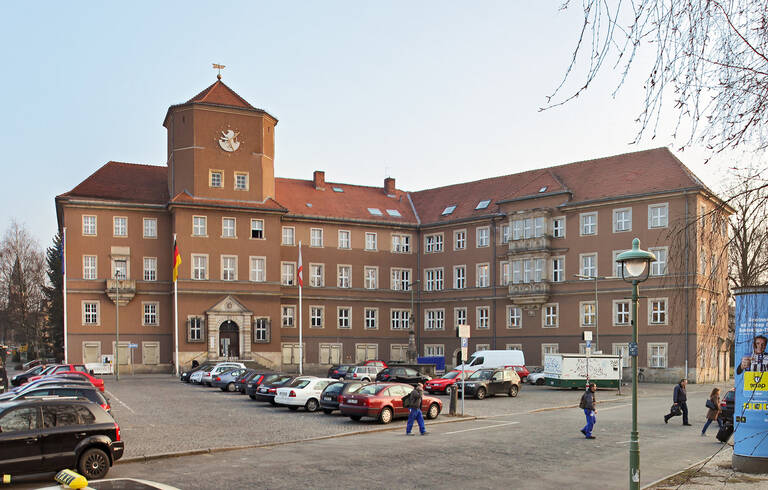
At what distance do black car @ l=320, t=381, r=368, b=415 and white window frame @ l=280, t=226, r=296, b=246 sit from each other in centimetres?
3778

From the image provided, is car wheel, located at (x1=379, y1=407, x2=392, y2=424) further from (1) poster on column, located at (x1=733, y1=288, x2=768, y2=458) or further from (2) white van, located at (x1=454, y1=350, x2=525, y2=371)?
(2) white van, located at (x1=454, y1=350, x2=525, y2=371)

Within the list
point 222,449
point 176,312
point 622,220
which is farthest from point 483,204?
point 222,449

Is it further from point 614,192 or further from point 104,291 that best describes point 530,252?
point 104,291

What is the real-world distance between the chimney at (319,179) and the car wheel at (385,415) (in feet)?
156

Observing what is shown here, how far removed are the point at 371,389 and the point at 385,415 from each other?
115cm

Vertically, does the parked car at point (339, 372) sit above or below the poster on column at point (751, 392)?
below

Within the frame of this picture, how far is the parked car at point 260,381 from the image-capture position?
34072 mm

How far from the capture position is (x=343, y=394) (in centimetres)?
2714

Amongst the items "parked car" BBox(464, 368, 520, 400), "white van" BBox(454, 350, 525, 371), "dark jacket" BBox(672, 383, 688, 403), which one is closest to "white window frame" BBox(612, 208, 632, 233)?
"white van" BBox(454, 350, 525, 371)

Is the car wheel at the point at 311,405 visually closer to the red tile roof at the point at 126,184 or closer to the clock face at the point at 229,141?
the clock face at the point at 229,141

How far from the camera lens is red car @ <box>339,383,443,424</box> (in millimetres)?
25859

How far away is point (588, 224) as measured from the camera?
59.4m

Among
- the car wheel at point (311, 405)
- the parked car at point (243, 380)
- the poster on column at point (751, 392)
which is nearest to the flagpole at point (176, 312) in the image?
the parked car at point (243, 380)

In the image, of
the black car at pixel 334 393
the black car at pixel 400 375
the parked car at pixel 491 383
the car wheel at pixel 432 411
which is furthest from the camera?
the black car at pixel 400 375
